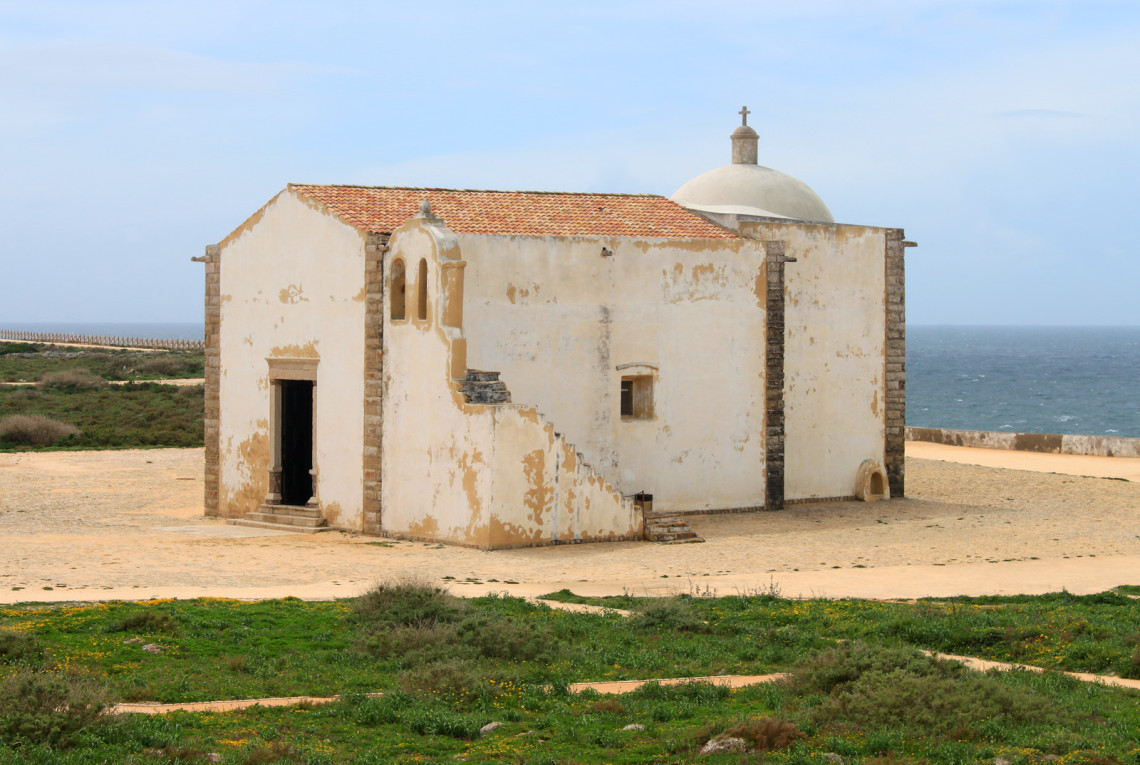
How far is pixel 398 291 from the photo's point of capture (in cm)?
2148

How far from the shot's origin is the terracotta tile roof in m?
22.4

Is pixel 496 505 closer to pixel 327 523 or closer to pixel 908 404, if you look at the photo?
pixel 327 523

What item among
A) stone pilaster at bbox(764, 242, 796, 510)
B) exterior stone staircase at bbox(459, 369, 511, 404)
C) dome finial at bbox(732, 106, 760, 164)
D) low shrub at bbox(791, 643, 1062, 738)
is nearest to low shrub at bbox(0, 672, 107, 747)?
low shrub at bbox(791, 643, 1062, 738)

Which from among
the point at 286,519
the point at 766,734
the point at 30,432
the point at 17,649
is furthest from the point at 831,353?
the point at 30,432

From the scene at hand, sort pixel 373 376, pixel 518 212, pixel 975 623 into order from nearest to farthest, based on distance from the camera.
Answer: pixel 975 623
pixel 373 376
pixel 518 212

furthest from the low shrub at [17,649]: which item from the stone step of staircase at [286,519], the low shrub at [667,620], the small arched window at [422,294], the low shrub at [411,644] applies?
the stone step of staircase at [286,519]

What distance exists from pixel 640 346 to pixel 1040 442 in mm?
20180

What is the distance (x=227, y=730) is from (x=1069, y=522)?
59.8 ft

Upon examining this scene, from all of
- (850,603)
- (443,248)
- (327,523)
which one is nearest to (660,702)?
(850,603)

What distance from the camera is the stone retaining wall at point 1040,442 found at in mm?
36438

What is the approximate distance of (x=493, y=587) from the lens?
16.3 m

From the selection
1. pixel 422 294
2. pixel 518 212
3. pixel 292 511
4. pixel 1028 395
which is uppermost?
pixel 518 212

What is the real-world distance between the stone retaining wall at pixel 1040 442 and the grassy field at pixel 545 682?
23284 millimetres

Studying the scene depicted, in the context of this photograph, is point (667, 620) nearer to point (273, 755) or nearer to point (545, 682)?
point (545, 682)
